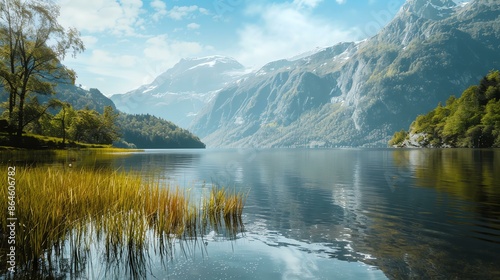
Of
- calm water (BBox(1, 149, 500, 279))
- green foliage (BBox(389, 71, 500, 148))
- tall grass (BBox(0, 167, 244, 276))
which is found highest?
green foliage (BBox(389, 71, 500, 148))

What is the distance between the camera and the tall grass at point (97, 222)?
9812 millimetres

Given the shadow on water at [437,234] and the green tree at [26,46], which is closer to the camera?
the shadow on water at [437,234]

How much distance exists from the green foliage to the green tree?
5715 inches

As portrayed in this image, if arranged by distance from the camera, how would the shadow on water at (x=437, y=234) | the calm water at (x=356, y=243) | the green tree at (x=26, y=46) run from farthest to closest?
the green tree at (x=26, y=46), the shadow on water at (x=437, y=234), the calm water at (x=356, y=243)

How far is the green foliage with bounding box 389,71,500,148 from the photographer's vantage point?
135m

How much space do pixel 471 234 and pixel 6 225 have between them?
17384 mm

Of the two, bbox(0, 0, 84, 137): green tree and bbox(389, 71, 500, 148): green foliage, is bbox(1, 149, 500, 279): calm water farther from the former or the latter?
bbox(389, 71, 500, 148): green foliage

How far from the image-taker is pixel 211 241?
13.0 meters

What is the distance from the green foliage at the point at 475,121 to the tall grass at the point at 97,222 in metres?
149

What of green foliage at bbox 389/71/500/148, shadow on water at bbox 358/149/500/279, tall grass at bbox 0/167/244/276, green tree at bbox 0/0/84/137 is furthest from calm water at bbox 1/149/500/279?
green foliage at bbox 389/71/500/148

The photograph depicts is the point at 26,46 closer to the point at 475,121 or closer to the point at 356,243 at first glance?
the point at 356,243

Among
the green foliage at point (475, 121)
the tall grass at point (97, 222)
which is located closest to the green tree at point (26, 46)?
the tall grass at point (97, 222)

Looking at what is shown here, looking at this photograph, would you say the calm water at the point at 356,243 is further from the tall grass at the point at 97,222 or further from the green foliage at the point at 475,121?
the green foliage at the point at 475,121

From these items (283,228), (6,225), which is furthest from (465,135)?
(6,225)
